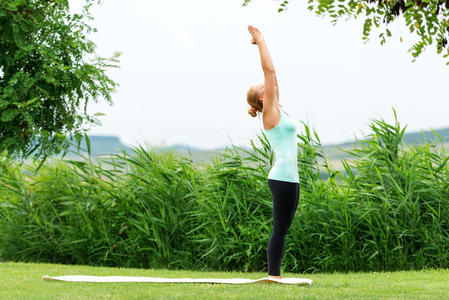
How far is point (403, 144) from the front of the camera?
795 centimetres

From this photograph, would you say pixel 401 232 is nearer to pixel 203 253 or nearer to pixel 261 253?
pixel 261 253

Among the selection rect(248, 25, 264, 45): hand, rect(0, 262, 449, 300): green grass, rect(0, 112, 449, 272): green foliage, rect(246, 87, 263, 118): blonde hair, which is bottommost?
rect(0, 262, 449, 300): green grass

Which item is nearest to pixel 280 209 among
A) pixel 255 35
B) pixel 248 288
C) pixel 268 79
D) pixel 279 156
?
pixel 279 156

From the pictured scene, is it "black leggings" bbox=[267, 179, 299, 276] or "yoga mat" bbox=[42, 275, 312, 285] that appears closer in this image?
"black leggings" bbox=[267, 179, 299, 276]

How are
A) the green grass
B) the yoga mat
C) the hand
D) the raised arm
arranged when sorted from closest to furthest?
the green grass, the raised arm, the hand, the yoga mat

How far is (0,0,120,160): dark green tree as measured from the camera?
23.4 feet

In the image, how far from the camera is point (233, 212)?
752 cm

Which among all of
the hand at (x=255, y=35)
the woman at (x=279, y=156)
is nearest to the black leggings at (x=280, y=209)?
the woman at (x=279, y=156)

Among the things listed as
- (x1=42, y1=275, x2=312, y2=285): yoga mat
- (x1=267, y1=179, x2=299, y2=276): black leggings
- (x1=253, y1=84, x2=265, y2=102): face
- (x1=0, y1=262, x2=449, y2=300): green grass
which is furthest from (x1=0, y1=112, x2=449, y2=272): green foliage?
(x1=253, y1=84, x2=265, y2=102): face

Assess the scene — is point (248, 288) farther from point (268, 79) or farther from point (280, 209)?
point (268, 79)

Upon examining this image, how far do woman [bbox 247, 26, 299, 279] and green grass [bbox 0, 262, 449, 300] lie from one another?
514mm

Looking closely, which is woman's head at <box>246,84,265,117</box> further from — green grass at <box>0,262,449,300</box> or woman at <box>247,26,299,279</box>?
green grass at <box>0,262,449,300</box>

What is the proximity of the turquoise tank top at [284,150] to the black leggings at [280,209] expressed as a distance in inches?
2.7

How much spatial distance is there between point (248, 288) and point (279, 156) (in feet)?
4.33
